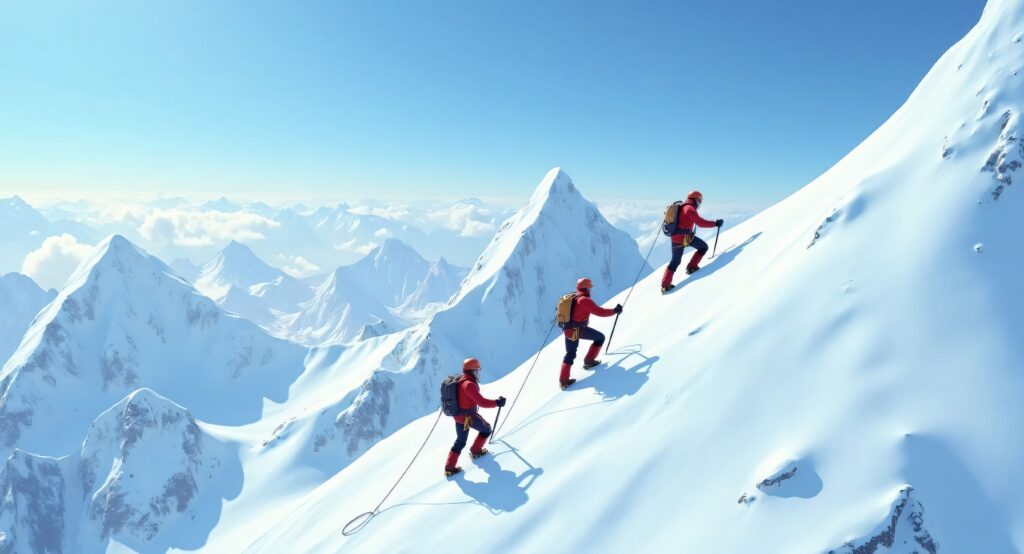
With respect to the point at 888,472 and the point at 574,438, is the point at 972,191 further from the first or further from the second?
the point at 574,438

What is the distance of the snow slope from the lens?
7230mm

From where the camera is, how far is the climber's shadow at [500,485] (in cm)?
1090

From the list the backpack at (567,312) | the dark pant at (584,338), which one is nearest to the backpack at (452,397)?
the dark pant at (584,338)

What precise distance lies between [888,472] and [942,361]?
2.46 meters

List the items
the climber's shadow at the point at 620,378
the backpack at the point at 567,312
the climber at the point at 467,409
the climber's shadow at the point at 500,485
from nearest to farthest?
the climber's shadow at the point at 500,485 < the climber's shadow at the point at 620,378 < the climber at the point at 467,409 < the backpack at the point at 567,312

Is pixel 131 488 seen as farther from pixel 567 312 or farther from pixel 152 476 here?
pixel 567 312

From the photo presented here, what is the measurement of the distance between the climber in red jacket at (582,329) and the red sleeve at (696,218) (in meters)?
4.37

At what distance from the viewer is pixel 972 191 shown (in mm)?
10164

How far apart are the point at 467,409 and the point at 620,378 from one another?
13.6 ft

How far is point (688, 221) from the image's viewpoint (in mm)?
15664

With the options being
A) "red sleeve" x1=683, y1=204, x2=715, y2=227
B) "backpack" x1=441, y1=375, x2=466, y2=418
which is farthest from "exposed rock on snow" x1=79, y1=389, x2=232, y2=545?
"red sleeve" x1=683, y1=204, x2=715, y2=227

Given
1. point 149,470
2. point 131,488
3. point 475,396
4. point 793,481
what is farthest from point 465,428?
point 131,488

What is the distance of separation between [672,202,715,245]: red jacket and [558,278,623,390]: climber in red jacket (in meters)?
4.17

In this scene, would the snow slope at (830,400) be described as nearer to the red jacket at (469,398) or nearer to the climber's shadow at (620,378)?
the climber's shadow at (620,378)
